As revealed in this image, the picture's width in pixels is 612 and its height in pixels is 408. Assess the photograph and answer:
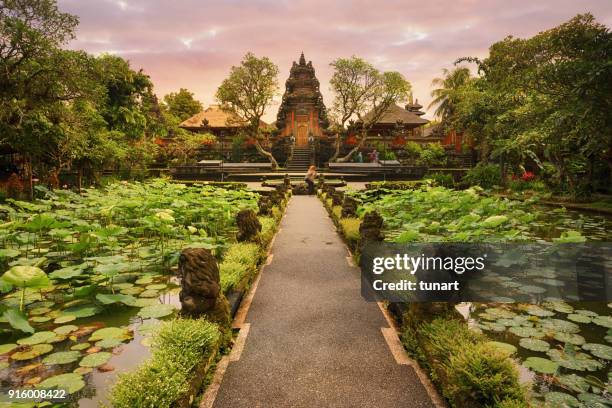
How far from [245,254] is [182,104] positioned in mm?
47432

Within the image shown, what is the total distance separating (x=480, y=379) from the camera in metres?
2.69

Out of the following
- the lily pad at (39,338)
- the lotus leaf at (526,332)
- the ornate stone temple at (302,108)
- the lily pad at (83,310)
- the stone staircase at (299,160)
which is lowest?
the lotus leaf at (526,332)

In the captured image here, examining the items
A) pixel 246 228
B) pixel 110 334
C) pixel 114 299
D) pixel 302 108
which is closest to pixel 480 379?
pixel 110 334

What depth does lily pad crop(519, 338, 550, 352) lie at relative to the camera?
359cm

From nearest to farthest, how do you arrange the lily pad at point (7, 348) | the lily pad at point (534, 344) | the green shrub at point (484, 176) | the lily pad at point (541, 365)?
the lily pad at point (541, 365) → the lily pad at point (7, 348) → the lily pad at point (534, 344) → the green shrub at point (484, 176)

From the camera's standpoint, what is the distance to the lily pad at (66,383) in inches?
116

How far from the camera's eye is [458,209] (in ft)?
31.8

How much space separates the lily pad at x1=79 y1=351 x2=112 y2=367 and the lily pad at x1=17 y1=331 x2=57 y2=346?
60cm

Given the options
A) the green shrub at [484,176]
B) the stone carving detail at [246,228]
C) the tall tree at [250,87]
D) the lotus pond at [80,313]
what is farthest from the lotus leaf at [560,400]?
the tall tree at [250,87]

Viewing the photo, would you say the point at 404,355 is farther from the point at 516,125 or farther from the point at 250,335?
the point at 516,125

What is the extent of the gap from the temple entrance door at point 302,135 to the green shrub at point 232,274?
30.2 m

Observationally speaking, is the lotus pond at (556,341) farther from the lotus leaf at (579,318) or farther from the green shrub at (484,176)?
the green shrub at (484,176)

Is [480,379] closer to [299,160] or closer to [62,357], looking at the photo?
[62,357]

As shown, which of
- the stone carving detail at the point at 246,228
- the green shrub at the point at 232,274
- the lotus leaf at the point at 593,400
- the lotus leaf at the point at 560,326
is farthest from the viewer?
the stone carving detail at the point at 246,228
